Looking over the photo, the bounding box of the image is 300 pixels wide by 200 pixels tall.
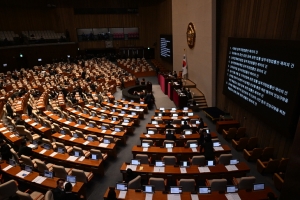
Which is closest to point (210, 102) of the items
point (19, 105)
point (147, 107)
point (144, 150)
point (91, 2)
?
point (147, 107)

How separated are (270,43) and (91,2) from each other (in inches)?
1219

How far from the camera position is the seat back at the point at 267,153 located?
29.0 feet

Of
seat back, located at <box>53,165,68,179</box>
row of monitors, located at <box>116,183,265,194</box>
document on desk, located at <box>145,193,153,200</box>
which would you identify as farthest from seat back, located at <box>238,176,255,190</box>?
seat back, located at <box>53,165,68,179</box>

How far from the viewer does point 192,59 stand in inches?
730

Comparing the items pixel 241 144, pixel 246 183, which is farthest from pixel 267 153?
pixel 246 183

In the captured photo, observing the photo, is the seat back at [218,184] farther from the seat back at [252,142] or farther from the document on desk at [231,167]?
the seat back at [252,142]

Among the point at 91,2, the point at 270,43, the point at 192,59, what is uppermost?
the point at 91,2

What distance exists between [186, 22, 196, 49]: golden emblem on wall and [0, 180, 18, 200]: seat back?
15.0 m

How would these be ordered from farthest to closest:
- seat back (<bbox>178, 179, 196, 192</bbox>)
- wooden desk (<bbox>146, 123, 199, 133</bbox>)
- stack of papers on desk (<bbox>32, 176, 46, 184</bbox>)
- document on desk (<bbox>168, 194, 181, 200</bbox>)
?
Result: wooden desk (<bbox>146, 123, 199, 133</bbox>), stack of papers on desk (<bbox>32, 176, 46, 184</bbox>), seat back (<bbox>178, 179, 196, 192</bbox>), document on desk (<bbox>168, 194, 181, 200</bbox>)

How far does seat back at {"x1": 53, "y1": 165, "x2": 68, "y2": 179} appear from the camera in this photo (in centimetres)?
732

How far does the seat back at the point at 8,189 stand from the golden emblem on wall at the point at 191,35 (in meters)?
15.0

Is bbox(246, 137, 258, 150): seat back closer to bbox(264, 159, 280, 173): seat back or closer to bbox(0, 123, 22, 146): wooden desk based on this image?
bbox(264, 159, 280, 173): seat back

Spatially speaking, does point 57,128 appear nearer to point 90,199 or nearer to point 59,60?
point 90,199

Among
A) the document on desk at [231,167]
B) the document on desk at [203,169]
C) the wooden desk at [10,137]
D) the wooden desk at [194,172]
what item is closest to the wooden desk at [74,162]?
the wooden desk at [194,172]
